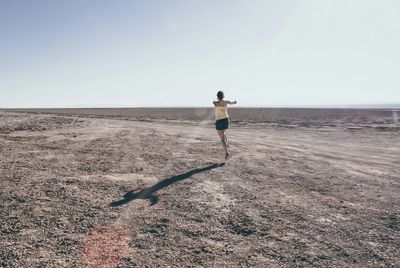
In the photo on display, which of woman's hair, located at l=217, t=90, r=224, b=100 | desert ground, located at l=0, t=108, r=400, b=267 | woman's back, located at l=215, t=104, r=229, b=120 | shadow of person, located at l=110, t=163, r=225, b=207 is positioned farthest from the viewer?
woman's back, located at l=215, t=104, r=229, b=120

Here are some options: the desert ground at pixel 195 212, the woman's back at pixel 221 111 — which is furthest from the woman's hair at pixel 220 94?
the desert ground at pixel 195 212

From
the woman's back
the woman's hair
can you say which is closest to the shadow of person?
the woman's back

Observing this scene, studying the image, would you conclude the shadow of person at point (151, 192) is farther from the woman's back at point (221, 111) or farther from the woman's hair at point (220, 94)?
the woman's hair at point (220, 94)

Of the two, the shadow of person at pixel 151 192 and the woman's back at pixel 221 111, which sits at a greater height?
the woman's back at pixel 221 111

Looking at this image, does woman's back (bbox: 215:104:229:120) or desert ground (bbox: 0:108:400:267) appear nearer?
desert ground (bbox: 0:108:400:267)

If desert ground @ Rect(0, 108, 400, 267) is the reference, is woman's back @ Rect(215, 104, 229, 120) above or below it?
above

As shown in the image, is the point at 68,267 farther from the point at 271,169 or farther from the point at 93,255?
the point at 271,169

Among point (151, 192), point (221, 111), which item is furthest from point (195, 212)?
point (221, 111)

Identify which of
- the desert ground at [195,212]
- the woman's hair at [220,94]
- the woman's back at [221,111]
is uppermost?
A: the woman's hair at [220,94]

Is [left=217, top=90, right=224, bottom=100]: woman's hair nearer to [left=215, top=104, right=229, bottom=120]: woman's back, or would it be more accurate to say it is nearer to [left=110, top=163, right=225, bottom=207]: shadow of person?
[left=215, top=104, right=229, bottom=120]: woman's back

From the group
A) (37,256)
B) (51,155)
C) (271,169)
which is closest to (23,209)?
(37,256)

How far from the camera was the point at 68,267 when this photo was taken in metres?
4.04

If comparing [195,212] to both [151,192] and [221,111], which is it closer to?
[151,192]

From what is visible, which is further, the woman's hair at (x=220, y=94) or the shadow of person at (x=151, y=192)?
the woman's hair at (x=220, y=94)
